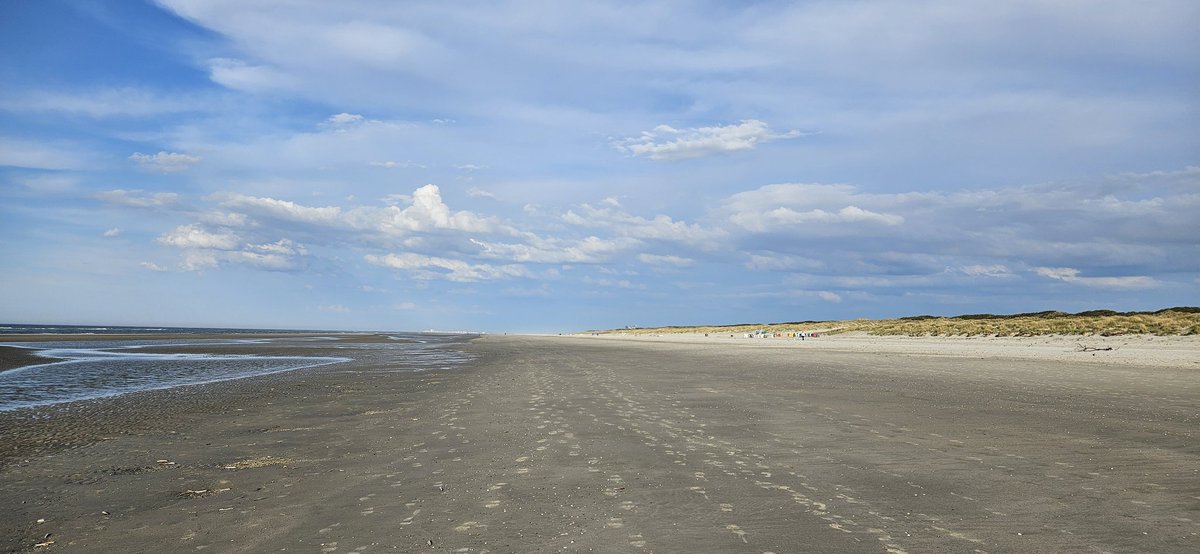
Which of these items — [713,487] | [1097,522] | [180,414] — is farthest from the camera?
[180,414]

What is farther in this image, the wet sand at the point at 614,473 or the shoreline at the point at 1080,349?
the shoreline at the point at 1080,349

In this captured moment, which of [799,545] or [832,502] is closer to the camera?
[799,545]

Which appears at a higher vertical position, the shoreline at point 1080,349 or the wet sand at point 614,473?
the shoreline at point 1080,349

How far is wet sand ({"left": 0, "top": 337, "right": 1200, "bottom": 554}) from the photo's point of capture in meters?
6.25

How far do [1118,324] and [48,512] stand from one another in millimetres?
52521

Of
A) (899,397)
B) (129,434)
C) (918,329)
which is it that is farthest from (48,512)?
(918,329)

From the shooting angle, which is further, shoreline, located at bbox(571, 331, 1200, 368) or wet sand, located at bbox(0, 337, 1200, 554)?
shoreline, located at bbox(571, 331, 1200, 368)

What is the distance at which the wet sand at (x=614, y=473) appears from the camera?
20.5 feet

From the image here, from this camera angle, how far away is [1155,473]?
27.9 feet

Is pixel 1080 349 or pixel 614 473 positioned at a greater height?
pixel 1080 349

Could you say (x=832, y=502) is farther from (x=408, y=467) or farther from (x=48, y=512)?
(x=48, y=512)

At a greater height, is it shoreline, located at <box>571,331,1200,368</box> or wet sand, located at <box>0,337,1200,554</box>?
shoreline, located at <box>571,331,1200,368</box>

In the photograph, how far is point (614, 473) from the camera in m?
A: 8.73

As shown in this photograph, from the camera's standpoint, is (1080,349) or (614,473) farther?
(1080,349)
